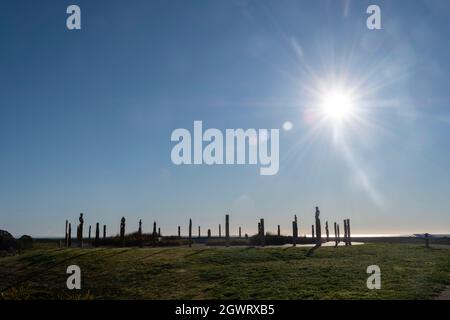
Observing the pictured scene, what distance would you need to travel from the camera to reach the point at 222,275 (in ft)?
72.8

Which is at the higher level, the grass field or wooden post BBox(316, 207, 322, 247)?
wooden post BBox(316, 207, 322, 247)

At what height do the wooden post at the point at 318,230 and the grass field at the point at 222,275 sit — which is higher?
the wooden post at the point at 318,230

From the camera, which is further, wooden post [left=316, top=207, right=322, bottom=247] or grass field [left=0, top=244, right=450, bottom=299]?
wooden post [left=316, top=207, right=322, bottom=247]

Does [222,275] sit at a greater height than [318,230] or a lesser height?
lesser

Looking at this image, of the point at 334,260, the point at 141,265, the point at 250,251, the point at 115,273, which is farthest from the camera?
the point at 250,251

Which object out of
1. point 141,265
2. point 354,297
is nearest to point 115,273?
point 141,265

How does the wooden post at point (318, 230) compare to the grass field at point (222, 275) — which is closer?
the grass field at point (222, 275)

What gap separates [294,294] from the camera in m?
18.1

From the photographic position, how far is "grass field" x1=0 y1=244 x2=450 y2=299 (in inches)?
734

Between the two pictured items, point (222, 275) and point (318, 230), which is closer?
point (222, 275)

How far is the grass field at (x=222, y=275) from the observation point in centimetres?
1866

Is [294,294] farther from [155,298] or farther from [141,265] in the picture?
[141,265]
